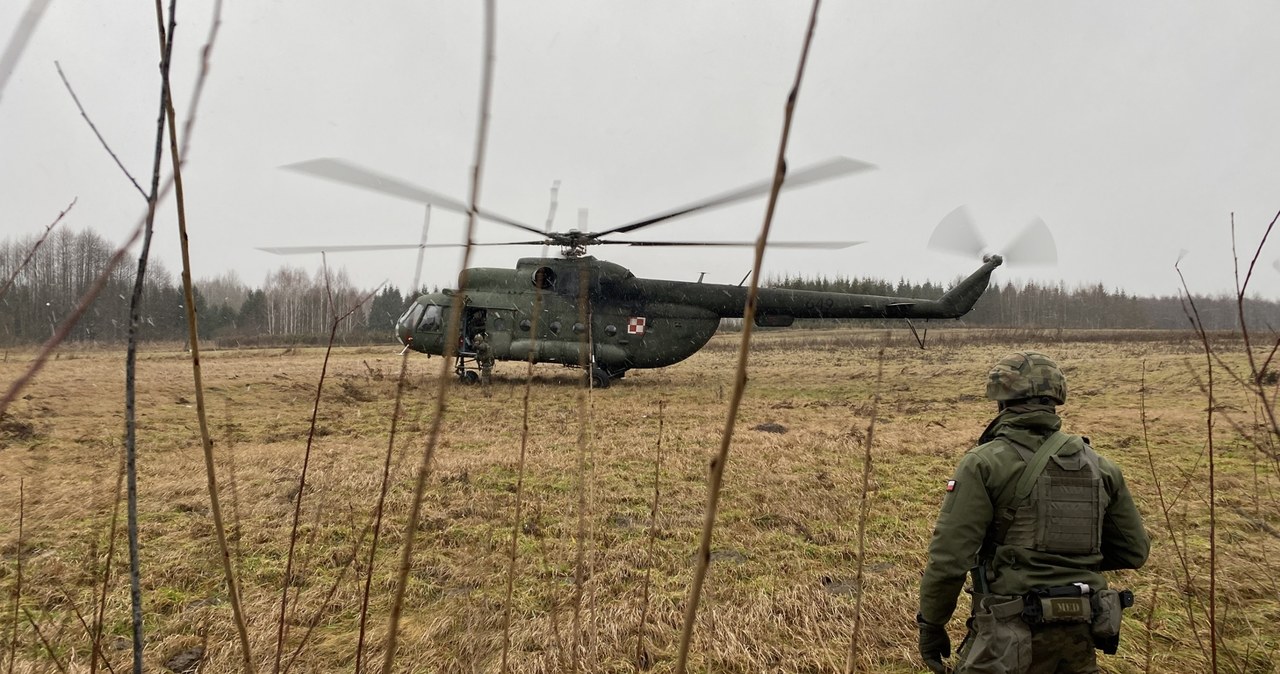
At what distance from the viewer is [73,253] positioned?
2.02m

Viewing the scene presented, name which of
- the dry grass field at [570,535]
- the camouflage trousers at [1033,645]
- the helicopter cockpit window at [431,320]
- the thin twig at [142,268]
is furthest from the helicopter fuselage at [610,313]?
the thin twig at [142,268]

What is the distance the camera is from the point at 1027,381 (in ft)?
6.51

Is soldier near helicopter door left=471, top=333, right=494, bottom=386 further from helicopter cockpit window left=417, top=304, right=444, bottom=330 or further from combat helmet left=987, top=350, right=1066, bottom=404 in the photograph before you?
combat helmet left=987, top=350, right=1066, bottom=404

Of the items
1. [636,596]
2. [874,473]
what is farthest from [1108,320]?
[636,596]

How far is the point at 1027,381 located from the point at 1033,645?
0.84m

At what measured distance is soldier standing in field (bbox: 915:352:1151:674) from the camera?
6.06 ft

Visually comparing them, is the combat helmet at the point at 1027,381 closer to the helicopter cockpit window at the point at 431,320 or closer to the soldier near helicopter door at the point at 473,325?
the soldier near helicopter door at the point at 473,325

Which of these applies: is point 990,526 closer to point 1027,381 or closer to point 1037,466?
point 1037,466

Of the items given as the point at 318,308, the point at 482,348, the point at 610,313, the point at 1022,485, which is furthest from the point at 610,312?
the point at 318,308

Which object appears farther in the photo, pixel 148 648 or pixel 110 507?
pixel 110 507

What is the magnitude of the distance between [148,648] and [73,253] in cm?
180

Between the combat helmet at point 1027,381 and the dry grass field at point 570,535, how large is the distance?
603 millimetres

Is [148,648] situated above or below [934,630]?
below

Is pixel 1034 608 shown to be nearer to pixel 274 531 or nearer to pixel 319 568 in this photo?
pixel 319 568
